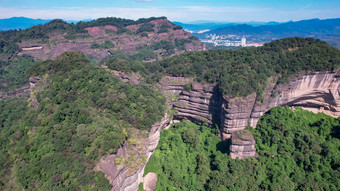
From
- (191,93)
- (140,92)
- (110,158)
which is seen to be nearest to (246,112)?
(191,93)

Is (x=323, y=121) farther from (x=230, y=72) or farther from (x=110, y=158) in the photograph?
(x=110, y=158)

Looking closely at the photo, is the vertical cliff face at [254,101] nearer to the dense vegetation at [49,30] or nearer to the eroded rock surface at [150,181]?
the eroded rock surface at [150,181]

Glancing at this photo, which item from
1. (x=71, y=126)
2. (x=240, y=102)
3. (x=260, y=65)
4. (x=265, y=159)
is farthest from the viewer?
(x=260, y=65)

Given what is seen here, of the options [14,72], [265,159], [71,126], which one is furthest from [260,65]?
[14,72]

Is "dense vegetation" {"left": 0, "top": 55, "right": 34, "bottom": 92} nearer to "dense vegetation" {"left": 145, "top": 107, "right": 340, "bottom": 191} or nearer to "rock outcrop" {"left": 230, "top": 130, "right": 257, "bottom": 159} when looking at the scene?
"dense vegetation" {"left": 145, "top": 107, "right": 340, "bottom": 191}

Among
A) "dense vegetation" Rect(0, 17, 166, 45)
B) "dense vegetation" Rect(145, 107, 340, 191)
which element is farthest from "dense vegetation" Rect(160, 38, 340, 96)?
"dense vegetation" Rect(0, 17, 166, 45)

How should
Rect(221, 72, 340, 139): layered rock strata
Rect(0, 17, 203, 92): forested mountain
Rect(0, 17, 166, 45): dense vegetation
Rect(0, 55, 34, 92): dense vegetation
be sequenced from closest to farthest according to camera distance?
1. Rect(221, 72, 340, 139): layered rock strata
2. Rect(0, 55, 34, 92): dense vegetation
3. Rect(0, 17, 203, 92): forested mountain
4. Rect(0, 17, 166, 45): dense vegetation

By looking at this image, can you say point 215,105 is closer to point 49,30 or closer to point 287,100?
point 287,100
